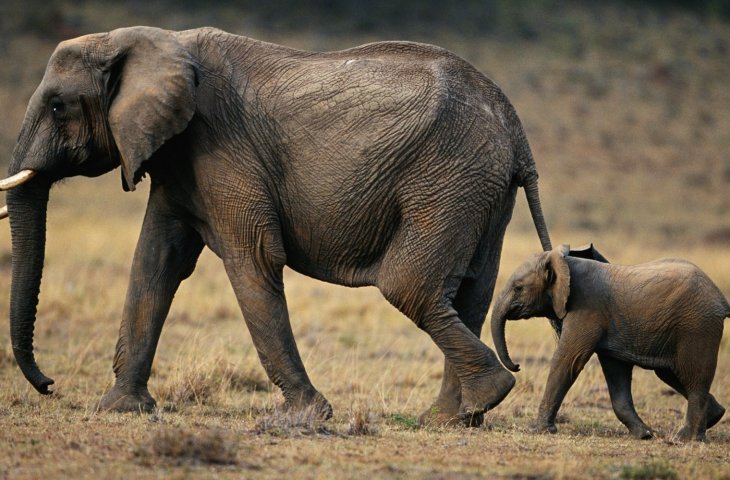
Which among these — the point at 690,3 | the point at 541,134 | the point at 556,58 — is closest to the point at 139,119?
the point at 541,134

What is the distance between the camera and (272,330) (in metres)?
8.96

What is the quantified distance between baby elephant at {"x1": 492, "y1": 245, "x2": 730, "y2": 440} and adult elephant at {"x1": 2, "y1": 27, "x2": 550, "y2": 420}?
474mm

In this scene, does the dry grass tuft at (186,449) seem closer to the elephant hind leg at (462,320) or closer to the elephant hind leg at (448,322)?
the elephant hind leg at (448,322)

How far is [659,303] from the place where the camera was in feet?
29.6

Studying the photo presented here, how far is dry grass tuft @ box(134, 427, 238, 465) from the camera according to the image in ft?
22.7

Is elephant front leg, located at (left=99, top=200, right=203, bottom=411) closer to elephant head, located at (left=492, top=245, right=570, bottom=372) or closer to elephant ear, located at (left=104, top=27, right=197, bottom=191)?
elephant ear, located at (left=104, top=27, right=197, bottom=191)

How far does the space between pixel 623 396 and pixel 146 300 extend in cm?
373

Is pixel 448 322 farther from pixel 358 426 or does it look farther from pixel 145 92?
pixel 145 92

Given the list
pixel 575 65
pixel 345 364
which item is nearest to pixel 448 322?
pixel 345 364

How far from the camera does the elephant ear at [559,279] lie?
9031mm

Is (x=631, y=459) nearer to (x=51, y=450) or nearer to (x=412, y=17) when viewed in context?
(x=51, y=450)

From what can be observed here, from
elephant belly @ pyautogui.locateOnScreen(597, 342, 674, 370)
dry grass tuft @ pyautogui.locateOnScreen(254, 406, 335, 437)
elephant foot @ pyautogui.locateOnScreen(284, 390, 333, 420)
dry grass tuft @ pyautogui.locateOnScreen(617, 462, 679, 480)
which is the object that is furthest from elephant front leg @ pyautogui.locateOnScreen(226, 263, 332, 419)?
dry grass tuft @ pyautogui.locateOnScreen(617, 462, 679, 480)

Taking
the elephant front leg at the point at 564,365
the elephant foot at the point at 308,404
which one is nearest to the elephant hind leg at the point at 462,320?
the elephant front leg at the point at 564,365

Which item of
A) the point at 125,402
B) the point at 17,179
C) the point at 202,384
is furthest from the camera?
the point at 202,384
